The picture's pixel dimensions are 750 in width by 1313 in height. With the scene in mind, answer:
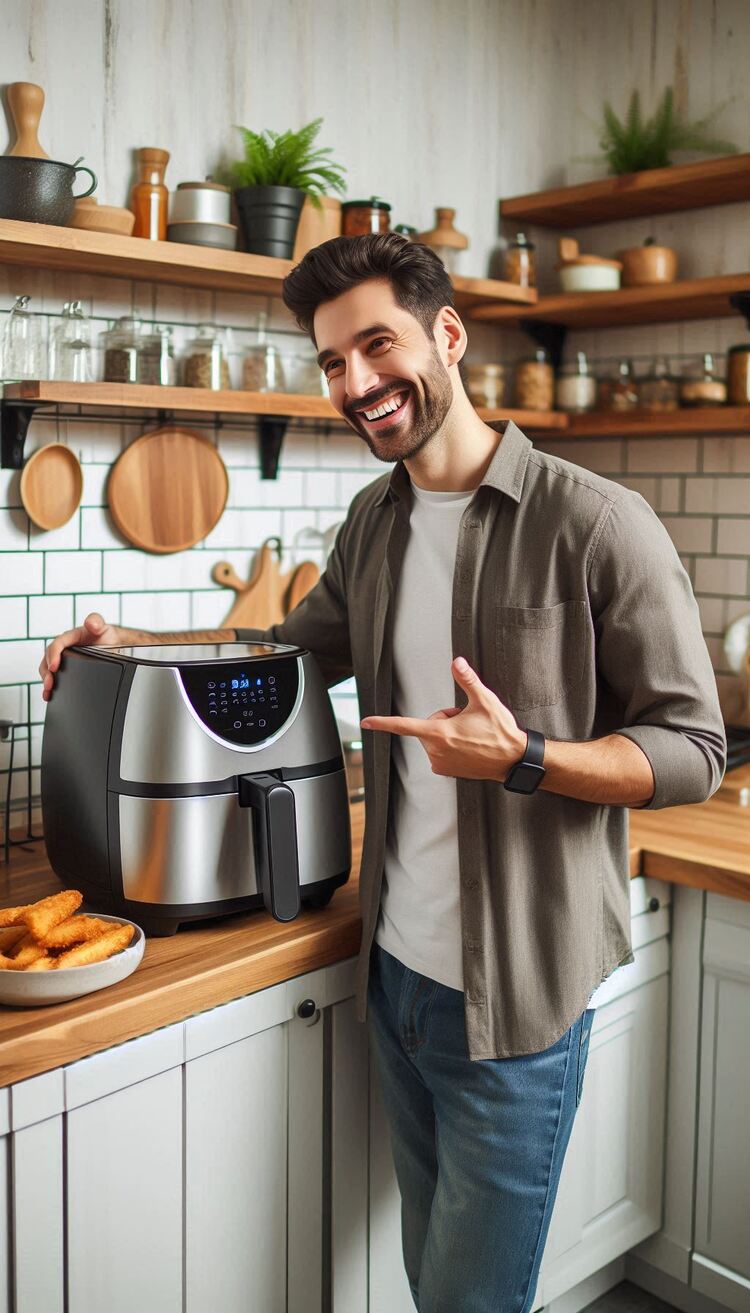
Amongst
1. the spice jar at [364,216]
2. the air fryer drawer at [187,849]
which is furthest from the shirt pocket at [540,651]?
the spice jar at [364,216]

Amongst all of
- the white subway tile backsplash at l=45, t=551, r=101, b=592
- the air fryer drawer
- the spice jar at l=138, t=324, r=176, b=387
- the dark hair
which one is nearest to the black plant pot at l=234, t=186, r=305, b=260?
the spice jar at l=138, t=324, r=176, b=387

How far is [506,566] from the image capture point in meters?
1.43

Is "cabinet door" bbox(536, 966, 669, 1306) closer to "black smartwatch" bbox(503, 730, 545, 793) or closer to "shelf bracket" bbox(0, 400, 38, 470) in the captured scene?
"black smartwatch" bbox(503, 730, 545, 793)

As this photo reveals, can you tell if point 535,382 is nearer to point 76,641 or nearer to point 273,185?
point 273,185

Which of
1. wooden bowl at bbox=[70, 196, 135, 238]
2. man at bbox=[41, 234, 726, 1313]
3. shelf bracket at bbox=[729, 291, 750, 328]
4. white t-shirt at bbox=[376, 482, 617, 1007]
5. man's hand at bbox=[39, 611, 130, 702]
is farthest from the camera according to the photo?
shelf bracket at bbox=[729, 291, 750, 328]

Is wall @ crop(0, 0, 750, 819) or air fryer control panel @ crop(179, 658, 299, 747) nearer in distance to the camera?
air fryer control panel @ crop(179, 658, 299, 747)

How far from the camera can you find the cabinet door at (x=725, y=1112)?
196cm

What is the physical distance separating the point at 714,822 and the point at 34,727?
1.20 m

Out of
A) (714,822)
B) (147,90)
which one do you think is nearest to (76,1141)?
(714,822)

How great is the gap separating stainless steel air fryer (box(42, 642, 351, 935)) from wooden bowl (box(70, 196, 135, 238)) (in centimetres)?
72

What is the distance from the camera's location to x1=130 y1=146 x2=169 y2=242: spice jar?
79.6 inches

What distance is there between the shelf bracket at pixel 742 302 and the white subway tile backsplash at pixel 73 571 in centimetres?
137

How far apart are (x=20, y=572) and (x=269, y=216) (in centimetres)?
76

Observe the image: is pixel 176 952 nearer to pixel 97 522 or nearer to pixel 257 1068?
pixel 257 1068
